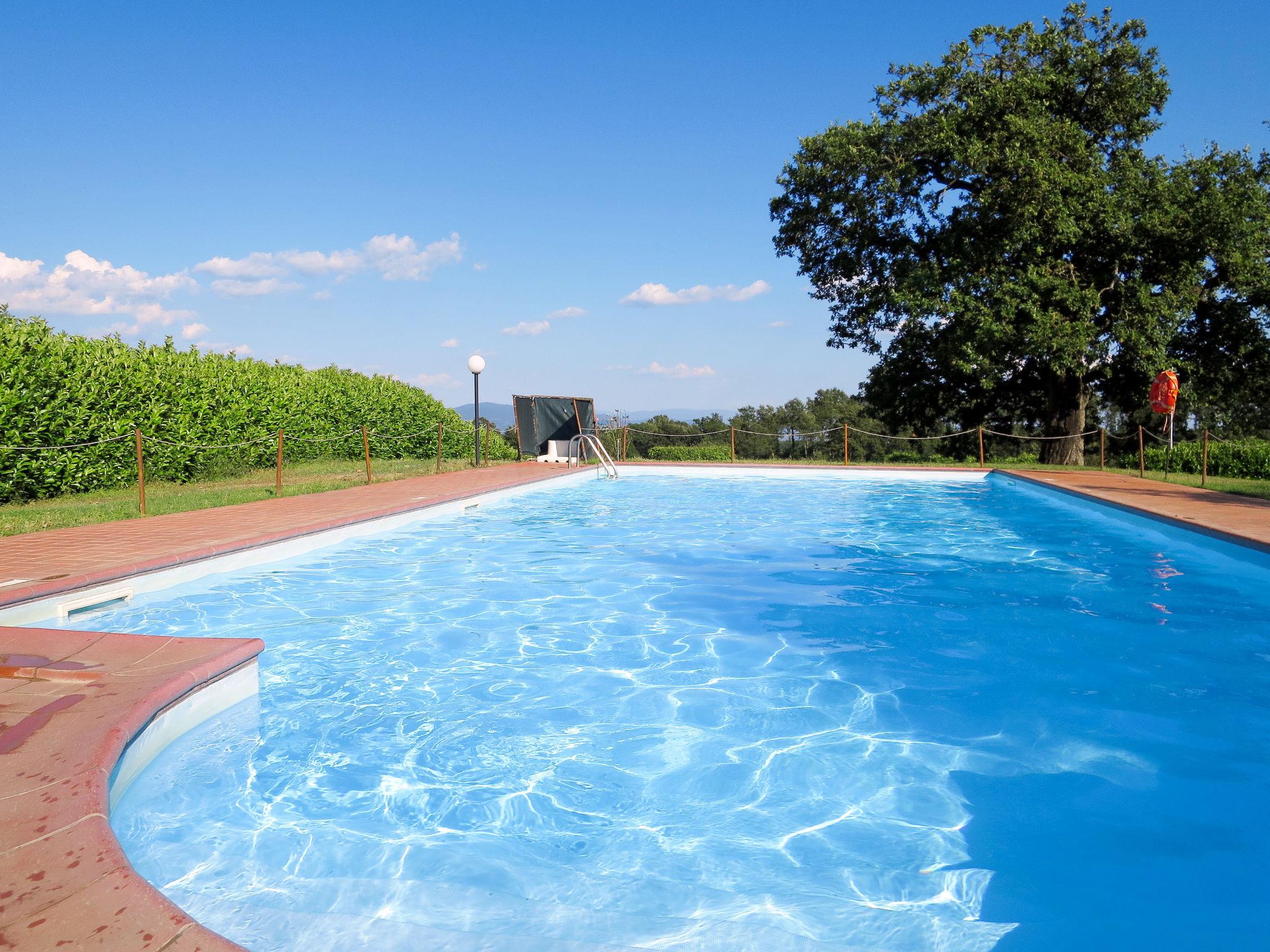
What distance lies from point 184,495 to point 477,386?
724 cm

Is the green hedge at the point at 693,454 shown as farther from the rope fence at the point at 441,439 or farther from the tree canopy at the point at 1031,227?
the tree canopy at the point at 1031,227

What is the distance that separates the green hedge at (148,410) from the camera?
10.2 meters

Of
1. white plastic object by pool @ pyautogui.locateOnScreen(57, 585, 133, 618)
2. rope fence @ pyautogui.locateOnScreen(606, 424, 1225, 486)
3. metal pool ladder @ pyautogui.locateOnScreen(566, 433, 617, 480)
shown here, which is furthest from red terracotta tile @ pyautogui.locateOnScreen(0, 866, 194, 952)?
metal pool ladder @ pyautogui.locateOnScreen(566, 433, 617, 480)

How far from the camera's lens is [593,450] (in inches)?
739

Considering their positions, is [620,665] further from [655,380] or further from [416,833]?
[655,380]

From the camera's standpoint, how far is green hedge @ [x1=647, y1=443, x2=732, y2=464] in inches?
894

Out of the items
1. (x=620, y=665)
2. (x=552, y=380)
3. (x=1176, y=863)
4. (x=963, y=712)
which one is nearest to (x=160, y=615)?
(x=620, y=665)

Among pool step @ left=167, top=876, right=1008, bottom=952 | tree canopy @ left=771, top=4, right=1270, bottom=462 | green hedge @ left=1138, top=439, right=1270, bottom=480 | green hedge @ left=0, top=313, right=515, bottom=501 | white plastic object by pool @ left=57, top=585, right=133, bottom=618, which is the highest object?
tree canopy @ left=771, top=4, right=1270, bottom=462

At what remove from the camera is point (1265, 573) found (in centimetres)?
681

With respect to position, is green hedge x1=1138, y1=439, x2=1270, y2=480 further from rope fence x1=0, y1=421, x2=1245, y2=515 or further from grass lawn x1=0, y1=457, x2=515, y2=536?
grass lawn x1=0, y1=457, x2=515, y2=536

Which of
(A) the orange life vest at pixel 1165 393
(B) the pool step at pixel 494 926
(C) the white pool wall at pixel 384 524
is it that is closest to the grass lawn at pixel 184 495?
(C) the white pool wall at pixel 384 524

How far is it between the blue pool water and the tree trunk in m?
12.5

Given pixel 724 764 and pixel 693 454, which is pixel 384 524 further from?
pixel 693 454

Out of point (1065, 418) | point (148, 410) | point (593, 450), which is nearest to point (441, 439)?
point (593, 450)
